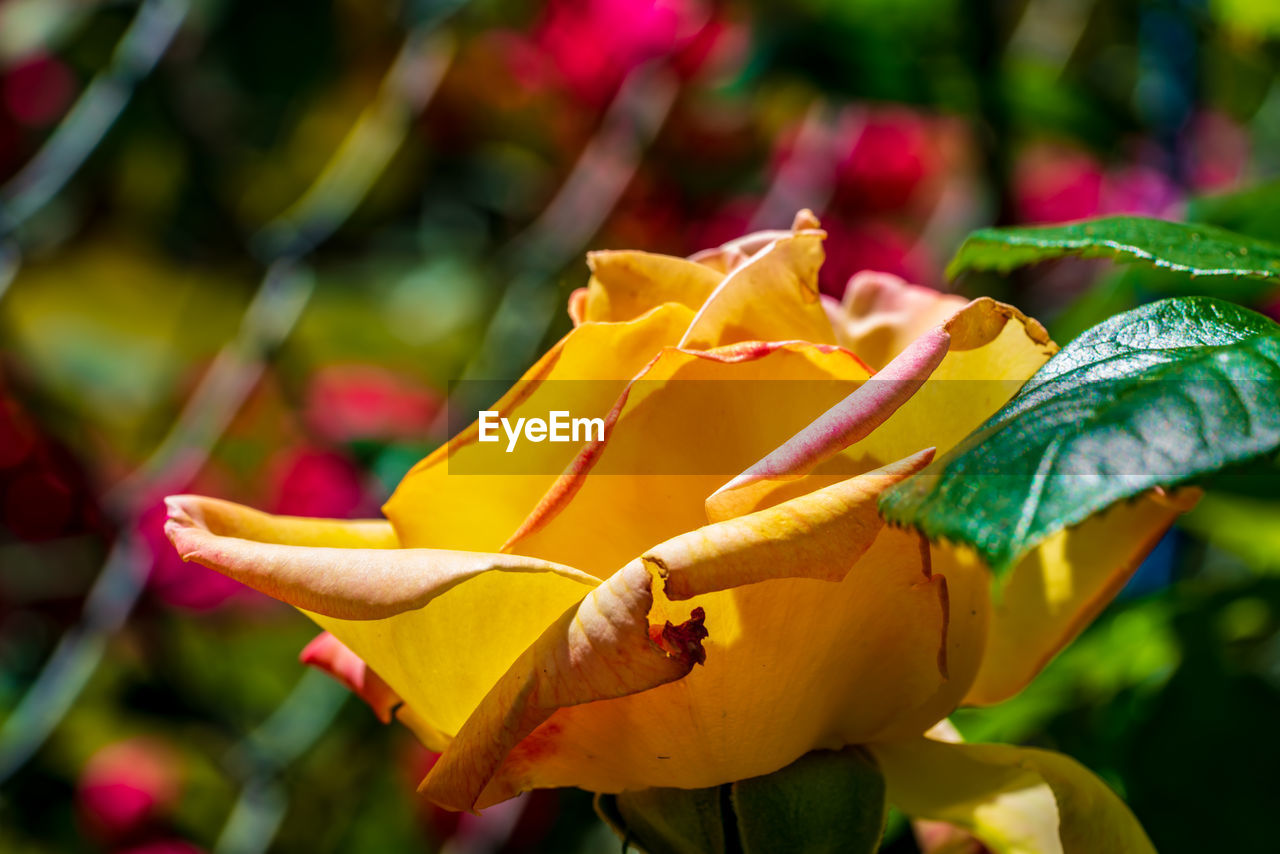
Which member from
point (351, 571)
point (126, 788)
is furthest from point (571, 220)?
point (351, 571)

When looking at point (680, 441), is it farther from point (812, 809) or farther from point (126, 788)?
point (126, 788)

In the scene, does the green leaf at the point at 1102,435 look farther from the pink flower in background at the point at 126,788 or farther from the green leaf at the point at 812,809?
the pink flower in background at the point at 126,788

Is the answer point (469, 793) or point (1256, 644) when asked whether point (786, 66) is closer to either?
point (1256, 644)

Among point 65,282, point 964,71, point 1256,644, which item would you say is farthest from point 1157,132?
point 65,282

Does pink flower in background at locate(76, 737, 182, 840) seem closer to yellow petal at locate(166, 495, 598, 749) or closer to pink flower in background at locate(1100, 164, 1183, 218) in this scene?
yellow petal at locate(166, 495, 598, 749)

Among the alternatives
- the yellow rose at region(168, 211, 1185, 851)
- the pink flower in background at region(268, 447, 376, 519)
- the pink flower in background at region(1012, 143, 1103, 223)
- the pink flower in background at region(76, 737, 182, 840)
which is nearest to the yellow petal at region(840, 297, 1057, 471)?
the yellow rose at region(168, 211, 1185, 851)
